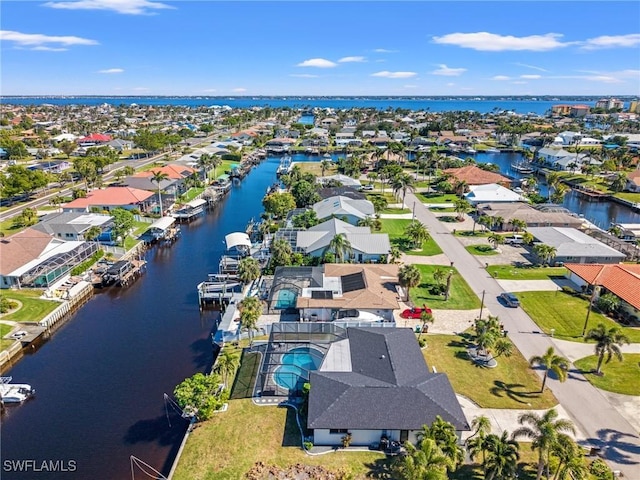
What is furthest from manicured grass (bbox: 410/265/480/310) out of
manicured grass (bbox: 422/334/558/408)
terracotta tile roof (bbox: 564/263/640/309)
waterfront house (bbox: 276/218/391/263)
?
terracotta tile roof (bbox: 564/263/640/309)

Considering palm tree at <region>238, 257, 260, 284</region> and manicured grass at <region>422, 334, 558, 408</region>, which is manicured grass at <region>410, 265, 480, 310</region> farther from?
palm tree at <region>238, 257, 260, 284</region>

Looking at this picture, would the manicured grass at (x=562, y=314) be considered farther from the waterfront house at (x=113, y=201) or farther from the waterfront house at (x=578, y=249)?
the waterfront house at (x=113, y=201)

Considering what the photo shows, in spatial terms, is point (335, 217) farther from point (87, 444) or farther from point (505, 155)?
point (505, 155)

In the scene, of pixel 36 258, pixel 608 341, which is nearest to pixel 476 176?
pixel 608 341

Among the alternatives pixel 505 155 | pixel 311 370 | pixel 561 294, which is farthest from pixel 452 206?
pixel 505 155

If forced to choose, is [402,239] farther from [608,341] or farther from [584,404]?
[584,404]

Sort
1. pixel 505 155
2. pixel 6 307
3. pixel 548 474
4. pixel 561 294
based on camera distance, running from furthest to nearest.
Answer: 1. pixel 505 155
2. pixel 561 294
3. pixel 6 307
4. pixel 548 474
